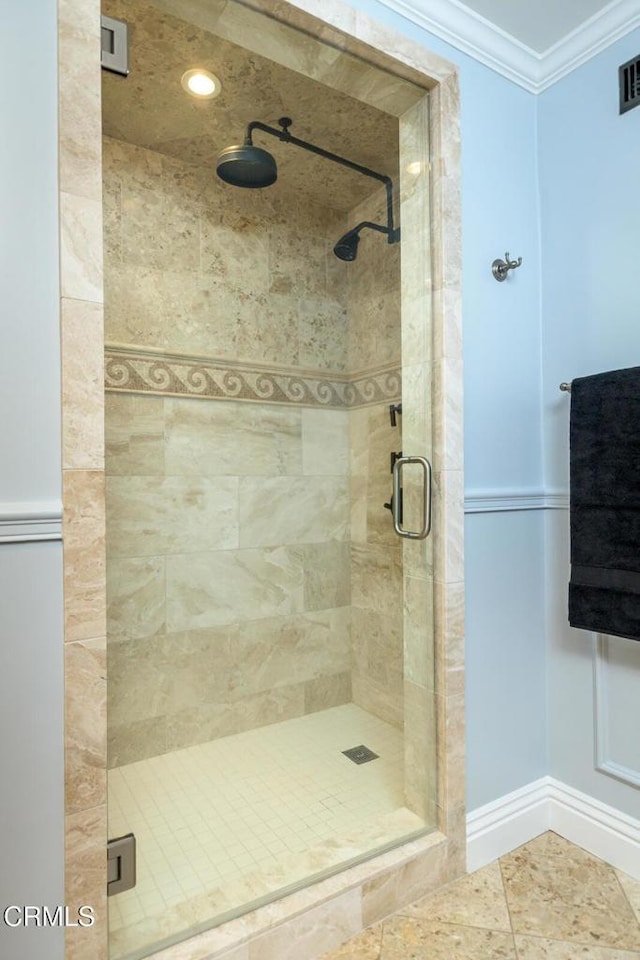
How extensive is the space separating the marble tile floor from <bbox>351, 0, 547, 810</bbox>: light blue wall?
0.20 metres

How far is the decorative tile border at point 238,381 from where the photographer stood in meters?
1.97

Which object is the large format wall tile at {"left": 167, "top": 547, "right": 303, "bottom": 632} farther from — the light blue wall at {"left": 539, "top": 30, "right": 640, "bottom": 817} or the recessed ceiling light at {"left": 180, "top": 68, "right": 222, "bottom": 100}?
the recessed ceiling light at {"left": 180, "top": 68, "right": 222, "bottom": 100}

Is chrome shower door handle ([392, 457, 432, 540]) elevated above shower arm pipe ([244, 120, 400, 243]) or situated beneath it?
situated beneath

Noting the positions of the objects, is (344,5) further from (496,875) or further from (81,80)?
(496,875)

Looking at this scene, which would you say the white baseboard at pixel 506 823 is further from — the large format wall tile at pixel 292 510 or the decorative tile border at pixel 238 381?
the decorative tile border at pixel 238 381

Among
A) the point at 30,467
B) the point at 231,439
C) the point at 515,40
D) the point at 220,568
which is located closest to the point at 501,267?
the point at 515,40

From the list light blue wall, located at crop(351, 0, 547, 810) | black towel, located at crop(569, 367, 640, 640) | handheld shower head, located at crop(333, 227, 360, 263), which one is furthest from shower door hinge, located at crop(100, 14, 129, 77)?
black towel, located at crop(569, 367, 640, 640)

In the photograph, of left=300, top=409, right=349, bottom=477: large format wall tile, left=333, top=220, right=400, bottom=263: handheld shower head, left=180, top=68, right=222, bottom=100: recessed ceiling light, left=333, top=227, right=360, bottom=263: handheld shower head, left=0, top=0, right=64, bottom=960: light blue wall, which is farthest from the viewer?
left=300, top=409, right=349, bottom=477: large format wall tile

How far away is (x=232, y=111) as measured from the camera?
181 centimetres

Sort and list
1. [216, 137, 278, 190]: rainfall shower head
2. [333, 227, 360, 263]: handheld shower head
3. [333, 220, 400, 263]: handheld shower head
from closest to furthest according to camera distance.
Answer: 1. [216, 137, 278, 190]: rainfall shower head
2. [333, 220, 400, 263]: handheld shower head
3. [333, 227, 360, 263]: handheld shower head

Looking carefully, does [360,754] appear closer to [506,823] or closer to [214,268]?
[506,823]

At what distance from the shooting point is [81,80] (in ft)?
3.20

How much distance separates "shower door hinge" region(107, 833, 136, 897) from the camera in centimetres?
112

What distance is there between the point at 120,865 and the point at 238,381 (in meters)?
1.65
